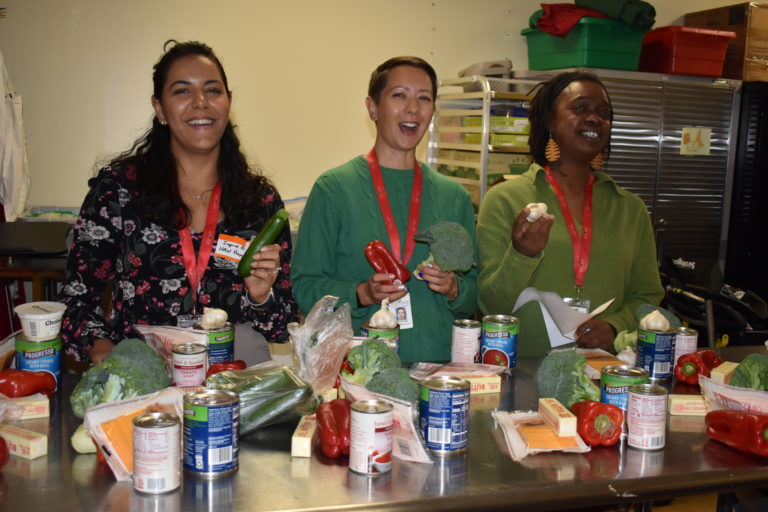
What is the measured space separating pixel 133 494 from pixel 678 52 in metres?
5.19

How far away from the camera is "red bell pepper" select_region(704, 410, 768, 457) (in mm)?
1677

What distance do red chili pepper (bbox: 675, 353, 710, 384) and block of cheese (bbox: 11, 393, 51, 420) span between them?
1.70 metres

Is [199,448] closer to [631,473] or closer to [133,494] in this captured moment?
[133,494]

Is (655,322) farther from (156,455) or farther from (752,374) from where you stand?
(156,455)

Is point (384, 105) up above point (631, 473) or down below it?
above

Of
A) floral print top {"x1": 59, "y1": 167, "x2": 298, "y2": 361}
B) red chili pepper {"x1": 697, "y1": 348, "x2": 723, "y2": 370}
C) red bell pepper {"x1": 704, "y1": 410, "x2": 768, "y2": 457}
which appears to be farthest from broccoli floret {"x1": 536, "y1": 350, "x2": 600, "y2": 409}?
floral print top {"x1": 59, "y1": 167, "x2": 298, "y2": 361}

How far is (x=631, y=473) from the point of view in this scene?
1565 mm

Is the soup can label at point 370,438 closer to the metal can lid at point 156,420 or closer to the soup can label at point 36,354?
the metal can lid at point 156,420

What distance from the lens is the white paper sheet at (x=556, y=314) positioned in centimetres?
239

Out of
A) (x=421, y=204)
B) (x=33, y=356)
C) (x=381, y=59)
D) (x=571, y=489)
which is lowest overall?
(x=571, y=489)

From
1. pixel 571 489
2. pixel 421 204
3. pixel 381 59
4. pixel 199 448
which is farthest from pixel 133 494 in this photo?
pixel 381 59

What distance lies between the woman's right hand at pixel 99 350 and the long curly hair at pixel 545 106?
170 centimetres

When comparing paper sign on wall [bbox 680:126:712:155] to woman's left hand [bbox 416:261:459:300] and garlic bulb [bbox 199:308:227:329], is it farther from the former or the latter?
garlic bulb [bbox 199:308:227:329]

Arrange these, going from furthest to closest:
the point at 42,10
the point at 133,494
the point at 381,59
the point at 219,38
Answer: the point at 381,59 < the point at 219,38 < the point at 42,10 < the point at 133,494
